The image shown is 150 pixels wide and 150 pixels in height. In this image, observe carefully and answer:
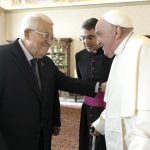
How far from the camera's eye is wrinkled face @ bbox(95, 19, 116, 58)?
191cm

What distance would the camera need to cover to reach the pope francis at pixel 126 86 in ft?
5.43

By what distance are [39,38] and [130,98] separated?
0.91 m

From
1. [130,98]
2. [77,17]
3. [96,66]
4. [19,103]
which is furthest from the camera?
[77,17]

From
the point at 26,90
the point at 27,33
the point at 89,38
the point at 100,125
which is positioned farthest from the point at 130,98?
the point at 89,38

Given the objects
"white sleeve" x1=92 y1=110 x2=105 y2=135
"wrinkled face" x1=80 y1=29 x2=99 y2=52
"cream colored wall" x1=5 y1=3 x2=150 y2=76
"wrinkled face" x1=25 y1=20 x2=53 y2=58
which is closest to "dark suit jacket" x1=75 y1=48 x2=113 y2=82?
"wrinkled face" x1=80 y1=29 x2=99 y2=52

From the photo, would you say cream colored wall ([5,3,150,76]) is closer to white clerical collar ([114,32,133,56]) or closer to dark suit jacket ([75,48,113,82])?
dark suit jacket ([75,48,113,82])

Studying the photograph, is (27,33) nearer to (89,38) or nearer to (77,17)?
(89,38)

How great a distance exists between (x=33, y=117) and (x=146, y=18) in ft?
17.3

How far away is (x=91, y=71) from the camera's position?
2908 mm

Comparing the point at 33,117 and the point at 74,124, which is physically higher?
the point at 33,117

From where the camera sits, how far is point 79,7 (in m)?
7.25

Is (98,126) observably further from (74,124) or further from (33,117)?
(74,124)

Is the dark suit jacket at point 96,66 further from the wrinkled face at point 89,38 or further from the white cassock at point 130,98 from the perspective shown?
the white cassock at point 130,98

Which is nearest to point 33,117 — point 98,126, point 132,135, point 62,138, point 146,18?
point 98,126
